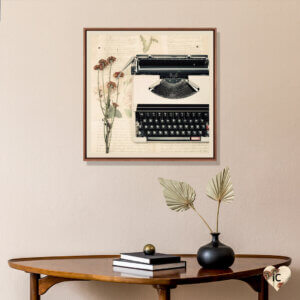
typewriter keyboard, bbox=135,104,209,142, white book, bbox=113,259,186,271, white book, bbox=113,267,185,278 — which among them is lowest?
white book, bbox=113,267,185,278

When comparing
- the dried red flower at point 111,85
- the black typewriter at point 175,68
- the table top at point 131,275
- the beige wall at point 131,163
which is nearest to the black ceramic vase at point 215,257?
the table top at point 131,275

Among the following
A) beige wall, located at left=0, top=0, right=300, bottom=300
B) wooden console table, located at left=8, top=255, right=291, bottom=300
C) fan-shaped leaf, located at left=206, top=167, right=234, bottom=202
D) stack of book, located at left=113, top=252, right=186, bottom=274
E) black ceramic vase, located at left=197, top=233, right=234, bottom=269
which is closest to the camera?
wooden console table, located at left=8, top=255, right=291, bottom=300

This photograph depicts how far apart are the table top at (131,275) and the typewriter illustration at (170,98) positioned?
631 mm

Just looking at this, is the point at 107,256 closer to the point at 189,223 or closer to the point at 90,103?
the point at 189,223

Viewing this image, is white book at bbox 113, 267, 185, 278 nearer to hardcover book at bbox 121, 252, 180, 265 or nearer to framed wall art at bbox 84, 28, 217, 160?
hardcover book at bbox 121, 252, 180, 265

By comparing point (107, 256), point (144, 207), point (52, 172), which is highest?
point (52, 172)

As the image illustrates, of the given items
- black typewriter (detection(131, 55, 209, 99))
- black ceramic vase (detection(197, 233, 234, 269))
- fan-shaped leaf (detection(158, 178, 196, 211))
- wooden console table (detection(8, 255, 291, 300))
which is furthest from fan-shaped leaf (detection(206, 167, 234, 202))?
black typewriter (detection(131, 55, 209, 99))

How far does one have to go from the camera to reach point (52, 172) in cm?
279

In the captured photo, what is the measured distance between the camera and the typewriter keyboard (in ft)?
9.16

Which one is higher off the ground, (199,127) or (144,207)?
(199,127)

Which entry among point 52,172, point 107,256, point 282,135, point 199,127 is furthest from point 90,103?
point 282,135

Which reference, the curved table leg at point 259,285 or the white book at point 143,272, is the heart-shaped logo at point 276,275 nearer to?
the curved table leg at point 259,285

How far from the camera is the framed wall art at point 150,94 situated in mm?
2787

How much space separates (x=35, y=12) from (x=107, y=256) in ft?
4.28
